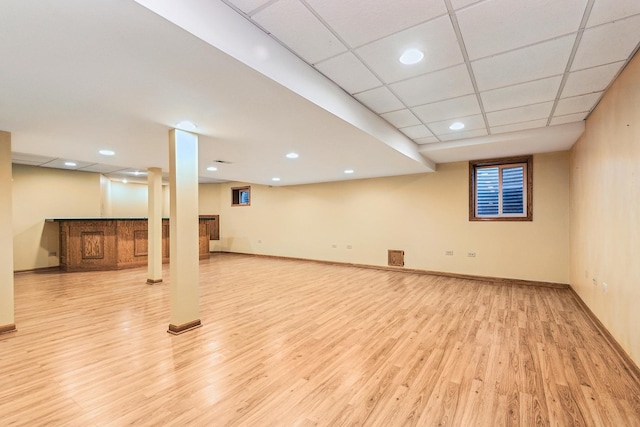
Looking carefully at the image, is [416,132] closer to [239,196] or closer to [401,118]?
[401,118]

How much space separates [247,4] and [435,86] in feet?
6.30

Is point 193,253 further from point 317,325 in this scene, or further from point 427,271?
point 427,271

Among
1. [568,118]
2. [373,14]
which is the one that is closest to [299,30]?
[373,14]

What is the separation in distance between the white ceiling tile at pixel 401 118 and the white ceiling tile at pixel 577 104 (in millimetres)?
1580

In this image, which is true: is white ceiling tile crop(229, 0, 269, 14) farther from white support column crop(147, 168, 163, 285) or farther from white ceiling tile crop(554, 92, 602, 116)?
white support column crop(147, 168, 163, 285)

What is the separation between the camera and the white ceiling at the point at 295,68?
1.63m

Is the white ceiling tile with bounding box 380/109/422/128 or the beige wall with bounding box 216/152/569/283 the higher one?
the white ceiling tile with bounding box 380/109/422/128

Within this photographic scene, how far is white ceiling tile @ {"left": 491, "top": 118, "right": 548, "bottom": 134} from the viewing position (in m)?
3.95

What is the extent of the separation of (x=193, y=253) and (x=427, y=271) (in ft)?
16.5

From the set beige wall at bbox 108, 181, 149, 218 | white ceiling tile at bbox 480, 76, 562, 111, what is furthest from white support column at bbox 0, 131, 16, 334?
beige wall at bbox 108, 181, 149, 218

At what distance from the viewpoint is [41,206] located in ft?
22.8

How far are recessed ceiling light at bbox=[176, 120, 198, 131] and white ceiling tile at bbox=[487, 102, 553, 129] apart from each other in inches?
140

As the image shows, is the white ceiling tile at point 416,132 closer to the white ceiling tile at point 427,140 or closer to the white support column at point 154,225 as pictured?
the white ceiling tile at point 427,140

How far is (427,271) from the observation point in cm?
649
